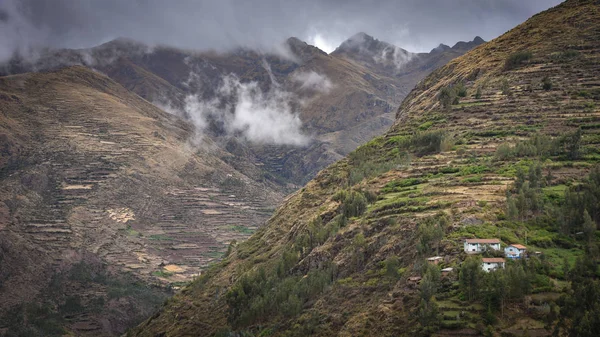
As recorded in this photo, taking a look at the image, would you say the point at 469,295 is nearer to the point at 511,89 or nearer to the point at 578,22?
the point at 511,89

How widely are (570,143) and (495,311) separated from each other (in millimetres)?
44257

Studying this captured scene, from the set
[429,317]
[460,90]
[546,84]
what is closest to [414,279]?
[429,317]

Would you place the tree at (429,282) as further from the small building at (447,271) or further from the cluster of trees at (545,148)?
the cluster of trees at (545,148)

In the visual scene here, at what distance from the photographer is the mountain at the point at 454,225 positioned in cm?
6600

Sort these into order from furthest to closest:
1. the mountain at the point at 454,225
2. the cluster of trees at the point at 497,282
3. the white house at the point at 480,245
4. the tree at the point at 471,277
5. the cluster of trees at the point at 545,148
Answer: the cluster of trees at the point at 545,148
the white house at the point at 480,245
the tree at the point at 471,277
the mountain at the point at 454,225
the cluster of trees at the point at 497,282

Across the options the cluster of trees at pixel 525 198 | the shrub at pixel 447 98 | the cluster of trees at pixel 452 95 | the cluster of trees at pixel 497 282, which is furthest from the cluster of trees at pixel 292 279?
the cluster of trees at pixel 452 95

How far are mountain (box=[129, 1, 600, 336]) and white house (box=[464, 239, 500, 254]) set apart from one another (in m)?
1.06

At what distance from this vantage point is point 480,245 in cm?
7350

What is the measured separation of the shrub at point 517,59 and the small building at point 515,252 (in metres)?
74.3

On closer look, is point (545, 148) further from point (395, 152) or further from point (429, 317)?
point (429, 317)

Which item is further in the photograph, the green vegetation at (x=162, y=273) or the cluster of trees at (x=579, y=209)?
the green vegetation at (x=162, y=273)

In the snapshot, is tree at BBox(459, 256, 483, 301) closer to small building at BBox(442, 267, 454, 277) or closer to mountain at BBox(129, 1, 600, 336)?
mountain at BBox(129, 1, 600, 336)

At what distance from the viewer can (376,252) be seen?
87.3 m

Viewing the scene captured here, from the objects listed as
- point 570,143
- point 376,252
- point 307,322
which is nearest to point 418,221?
point 376,252
